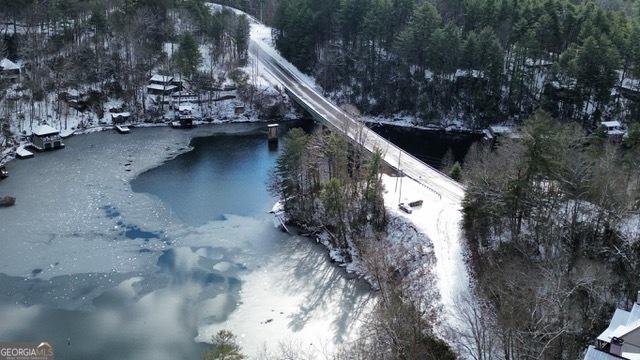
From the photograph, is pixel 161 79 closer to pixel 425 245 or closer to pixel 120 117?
pixel 120 117

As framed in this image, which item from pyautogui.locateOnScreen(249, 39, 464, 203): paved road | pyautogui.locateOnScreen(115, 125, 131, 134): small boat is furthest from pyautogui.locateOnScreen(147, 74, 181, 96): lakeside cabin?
pyautogui.locateOnScreen(249, 39, 464, 203): paved road

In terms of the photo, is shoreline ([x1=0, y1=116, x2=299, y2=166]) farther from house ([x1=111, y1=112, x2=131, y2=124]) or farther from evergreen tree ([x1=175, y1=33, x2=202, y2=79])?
evergreen tree ([x1=175, y1=33, x2=202, y2=79])

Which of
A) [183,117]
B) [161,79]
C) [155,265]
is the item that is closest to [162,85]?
[161,79]

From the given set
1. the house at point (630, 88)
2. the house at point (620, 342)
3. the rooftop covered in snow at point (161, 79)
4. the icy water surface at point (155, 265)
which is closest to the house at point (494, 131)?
the house at point (630, 88)

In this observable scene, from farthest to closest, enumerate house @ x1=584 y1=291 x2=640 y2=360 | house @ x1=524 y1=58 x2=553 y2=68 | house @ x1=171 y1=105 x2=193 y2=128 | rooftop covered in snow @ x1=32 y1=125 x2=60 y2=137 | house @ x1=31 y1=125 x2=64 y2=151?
house @ x1=524 y1=58 x2=553 y2=68, house @ x1=171 y1=105 x2=193 y2=128, house @ x1=31 y1=125 x2=64 y2=151, rooftop covered in snow @ x1=32 y1=125 x2=60 y2=137, house @ x1=584 y1=291 x2=640 y2=360

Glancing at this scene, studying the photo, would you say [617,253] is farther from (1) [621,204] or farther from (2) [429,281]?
(2) [429,281]

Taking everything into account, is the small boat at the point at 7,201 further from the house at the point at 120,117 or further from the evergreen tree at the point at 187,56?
the evergreen tree at the point at 187,56

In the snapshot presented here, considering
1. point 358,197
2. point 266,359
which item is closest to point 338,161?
point 358,197
